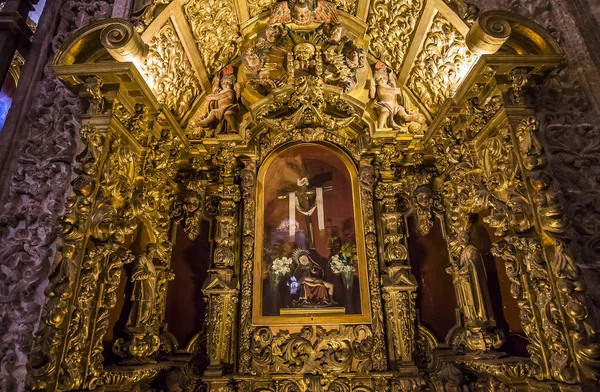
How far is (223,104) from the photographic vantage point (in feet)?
13.3

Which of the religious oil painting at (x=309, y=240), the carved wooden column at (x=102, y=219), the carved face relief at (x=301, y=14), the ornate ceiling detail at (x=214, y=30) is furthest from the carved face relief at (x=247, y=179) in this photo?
the carved face relief at (x=301, y=14)

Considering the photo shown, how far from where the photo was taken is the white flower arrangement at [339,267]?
3.56m

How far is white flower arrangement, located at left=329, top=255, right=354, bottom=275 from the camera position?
3.56 meters

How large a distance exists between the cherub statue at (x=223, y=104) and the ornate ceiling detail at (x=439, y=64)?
205 centimetres

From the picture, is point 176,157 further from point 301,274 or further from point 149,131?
point 301,274

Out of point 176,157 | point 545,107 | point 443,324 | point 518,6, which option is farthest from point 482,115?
point 176,157

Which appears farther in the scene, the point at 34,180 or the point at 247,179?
the point at 247,179

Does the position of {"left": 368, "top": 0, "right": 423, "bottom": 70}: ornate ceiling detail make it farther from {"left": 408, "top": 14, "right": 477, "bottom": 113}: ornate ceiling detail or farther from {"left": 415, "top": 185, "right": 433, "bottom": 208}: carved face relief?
{"left": 415, "top": 185, "right": 433, "bottom": 208}: carved face relief

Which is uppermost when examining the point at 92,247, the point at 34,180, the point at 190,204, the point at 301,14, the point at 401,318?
the point at 301,14

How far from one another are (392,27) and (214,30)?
77.8 inches

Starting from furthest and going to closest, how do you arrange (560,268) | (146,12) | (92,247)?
(146,12)
(92,247)
(560,268)

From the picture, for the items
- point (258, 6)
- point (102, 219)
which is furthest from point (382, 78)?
point (102, 219)

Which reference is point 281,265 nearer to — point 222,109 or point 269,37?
point 222,109

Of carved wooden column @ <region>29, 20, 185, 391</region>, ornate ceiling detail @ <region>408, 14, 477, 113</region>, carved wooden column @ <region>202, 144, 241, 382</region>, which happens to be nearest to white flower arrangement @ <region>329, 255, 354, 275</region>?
carved wooden column @ <region>202, 144, 241, 382</region>
